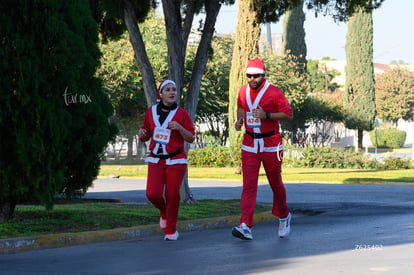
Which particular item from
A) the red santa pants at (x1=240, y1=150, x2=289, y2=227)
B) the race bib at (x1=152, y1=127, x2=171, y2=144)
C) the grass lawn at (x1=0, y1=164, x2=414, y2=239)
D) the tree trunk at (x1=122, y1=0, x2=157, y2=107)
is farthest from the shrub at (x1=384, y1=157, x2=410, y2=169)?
the race bib at (x1=152, y1=127, x2=171, y2=144)

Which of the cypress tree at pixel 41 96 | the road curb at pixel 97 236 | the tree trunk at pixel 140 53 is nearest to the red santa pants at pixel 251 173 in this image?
the road curb at pixel 97 236

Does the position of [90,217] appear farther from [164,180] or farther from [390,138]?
[390,138]

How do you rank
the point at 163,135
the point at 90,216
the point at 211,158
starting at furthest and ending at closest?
the point at 211,158
the point at 90,216
the point at 163,135

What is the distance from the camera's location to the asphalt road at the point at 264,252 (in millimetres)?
8141

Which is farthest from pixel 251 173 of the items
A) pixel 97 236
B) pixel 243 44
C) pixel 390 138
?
pixel 390 138

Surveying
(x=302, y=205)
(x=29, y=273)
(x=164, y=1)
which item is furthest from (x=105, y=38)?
(x=29, y=273)

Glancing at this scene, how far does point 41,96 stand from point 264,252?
340cm

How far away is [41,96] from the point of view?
10695mm

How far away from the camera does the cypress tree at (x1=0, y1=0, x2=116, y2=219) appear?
10.5 metres

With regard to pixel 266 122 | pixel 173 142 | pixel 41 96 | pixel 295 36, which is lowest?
pixel 173 142

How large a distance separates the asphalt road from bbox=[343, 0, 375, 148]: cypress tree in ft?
122

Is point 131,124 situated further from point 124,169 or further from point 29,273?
point 29,273

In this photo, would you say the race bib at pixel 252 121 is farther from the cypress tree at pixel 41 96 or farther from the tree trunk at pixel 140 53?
the tree trunk at pixel 140 53

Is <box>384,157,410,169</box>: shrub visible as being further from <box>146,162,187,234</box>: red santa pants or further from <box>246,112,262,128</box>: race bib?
<box>146,162,187,234</box>: red santa pants
